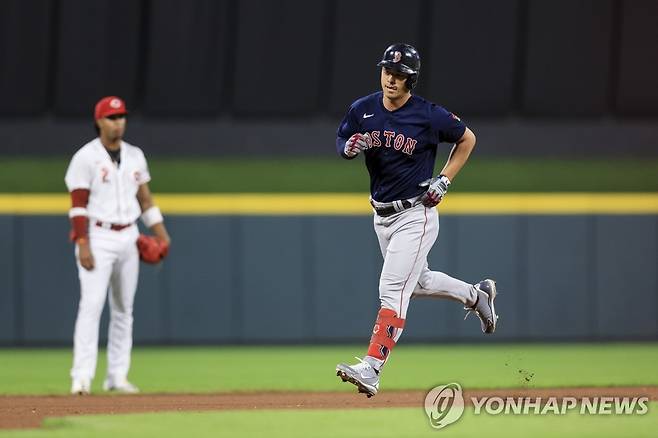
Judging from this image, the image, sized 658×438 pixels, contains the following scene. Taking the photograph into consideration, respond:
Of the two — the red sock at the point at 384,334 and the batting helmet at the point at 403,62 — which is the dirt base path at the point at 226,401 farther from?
the batting helmet at the point at 403,62

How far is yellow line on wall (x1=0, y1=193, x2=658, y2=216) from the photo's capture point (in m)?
11.0

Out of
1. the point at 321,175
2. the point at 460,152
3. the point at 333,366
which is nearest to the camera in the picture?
the point at 460,152

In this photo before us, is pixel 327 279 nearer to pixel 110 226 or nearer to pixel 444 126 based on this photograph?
pixel 110 226

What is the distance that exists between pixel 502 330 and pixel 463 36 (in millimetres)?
3215

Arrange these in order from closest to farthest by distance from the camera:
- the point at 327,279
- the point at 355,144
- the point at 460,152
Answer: the point at 355,144
the point at 460,152
the point at 327,279

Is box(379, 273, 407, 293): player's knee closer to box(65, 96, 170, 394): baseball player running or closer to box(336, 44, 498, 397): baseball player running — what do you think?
box(336, 44, 498, 397): baseball player running

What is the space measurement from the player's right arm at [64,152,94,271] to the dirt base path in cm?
89

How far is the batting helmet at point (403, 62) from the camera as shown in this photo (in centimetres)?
645

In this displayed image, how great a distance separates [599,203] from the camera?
1119cm

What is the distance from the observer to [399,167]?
261 inches

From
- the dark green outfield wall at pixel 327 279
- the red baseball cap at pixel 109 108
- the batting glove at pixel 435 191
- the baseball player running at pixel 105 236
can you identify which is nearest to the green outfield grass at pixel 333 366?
the dark green outfield wall at pixel 327 279

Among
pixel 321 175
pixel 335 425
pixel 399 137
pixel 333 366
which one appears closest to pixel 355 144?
pixel 399 137

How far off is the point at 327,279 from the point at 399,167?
449 centimetres

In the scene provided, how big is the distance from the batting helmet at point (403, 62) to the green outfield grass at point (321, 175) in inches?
208
